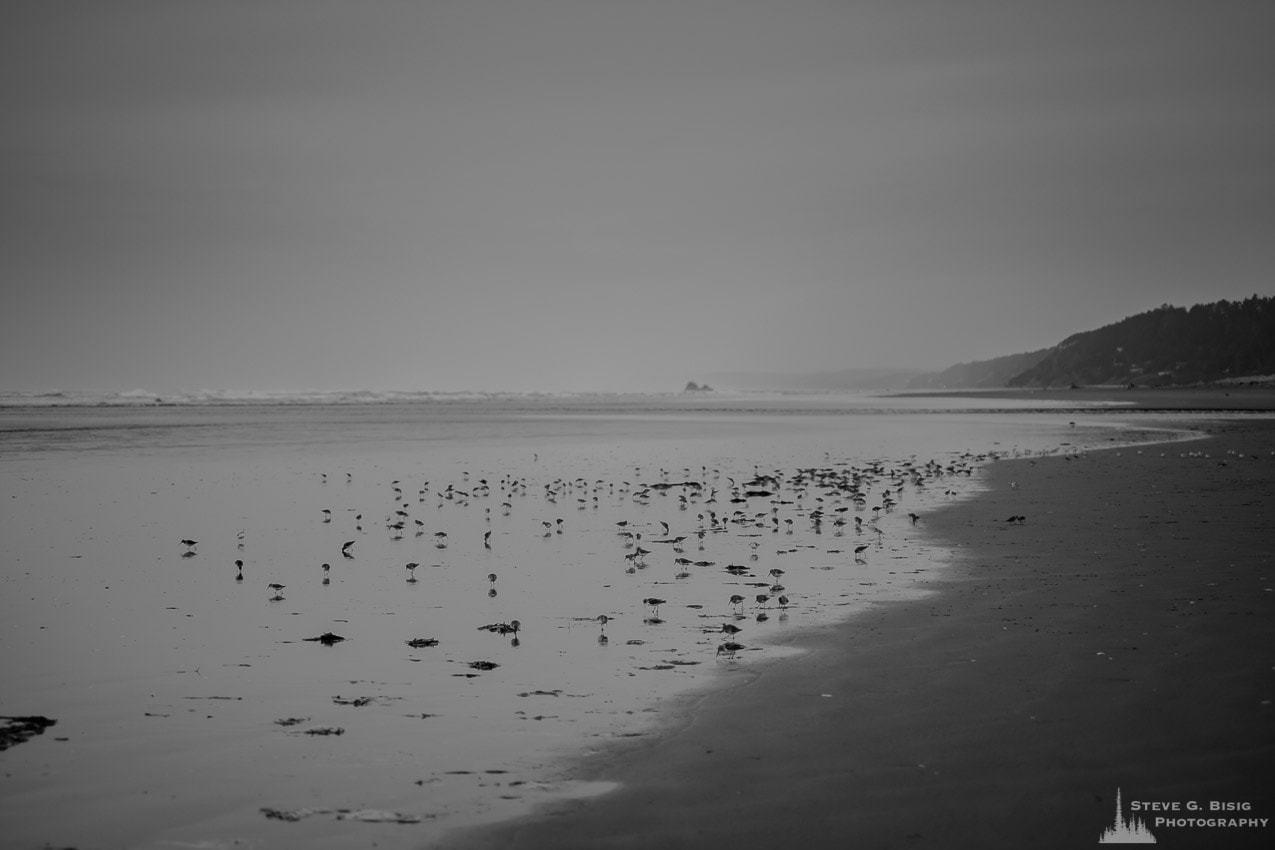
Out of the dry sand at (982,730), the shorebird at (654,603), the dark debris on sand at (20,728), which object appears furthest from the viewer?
the shorebird at (654,603)

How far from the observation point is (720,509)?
64.4ft

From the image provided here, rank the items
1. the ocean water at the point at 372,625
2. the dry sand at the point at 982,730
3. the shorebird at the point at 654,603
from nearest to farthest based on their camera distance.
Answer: the dry sand at the point at 982,730 → the ocean water at the point at 372,625 → the shorebird at the point at 654,603

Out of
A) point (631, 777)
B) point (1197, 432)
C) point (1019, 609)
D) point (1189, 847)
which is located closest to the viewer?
point (1189, 847)

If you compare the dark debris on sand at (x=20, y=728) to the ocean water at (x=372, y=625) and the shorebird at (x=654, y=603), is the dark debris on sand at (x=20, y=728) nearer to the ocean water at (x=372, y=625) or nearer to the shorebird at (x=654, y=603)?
the ocean water at (x=372, y=625)

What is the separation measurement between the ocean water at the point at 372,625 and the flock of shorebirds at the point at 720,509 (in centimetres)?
11

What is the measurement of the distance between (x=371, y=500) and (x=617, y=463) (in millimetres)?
12081

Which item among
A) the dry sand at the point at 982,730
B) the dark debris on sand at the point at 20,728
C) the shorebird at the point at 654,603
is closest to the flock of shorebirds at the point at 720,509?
the shorebird at the point at 654,603

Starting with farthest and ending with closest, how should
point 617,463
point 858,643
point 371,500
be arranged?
point 617,463 → point 371,500 → point 858,643

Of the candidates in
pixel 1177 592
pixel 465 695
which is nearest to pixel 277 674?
pixel 465 695

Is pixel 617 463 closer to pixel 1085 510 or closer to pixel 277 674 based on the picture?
pixel 1085 510

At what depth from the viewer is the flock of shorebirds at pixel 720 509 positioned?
447 inches

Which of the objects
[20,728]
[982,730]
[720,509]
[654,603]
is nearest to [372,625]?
[654,603]

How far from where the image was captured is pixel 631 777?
236 inches

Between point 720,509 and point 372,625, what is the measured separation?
10826 millimetres
